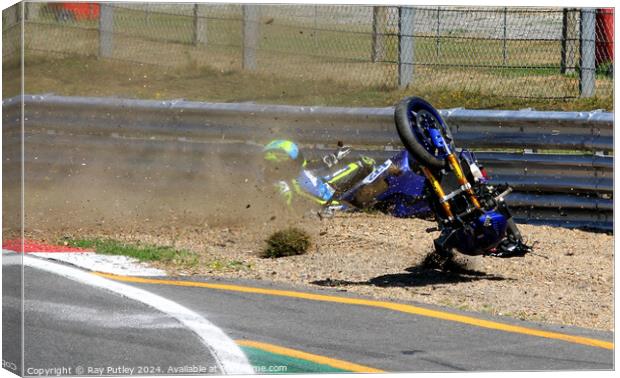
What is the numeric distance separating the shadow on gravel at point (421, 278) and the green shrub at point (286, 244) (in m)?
1.01

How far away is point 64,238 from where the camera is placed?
38.7 ft

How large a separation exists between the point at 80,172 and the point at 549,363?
6.79 m

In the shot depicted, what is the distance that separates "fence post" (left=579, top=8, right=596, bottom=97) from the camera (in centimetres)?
1407

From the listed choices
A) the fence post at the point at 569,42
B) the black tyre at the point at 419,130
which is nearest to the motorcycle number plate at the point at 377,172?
the fence post at the point at 569,42

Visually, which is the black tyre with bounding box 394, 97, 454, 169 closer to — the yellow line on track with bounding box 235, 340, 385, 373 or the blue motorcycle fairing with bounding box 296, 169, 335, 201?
the yellow line on track with bounding box 235, 340, 385, 373

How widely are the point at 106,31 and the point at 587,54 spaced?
16.8 ft

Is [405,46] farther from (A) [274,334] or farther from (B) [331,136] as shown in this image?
(A) [274,334]

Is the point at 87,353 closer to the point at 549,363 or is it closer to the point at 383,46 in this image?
the point at 549,363

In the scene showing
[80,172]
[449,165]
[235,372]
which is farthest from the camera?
[80,172]

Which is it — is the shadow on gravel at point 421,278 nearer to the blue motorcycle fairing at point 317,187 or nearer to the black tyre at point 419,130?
the black tyre at point 419,130

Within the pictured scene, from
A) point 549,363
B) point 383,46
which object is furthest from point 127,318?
point 383,46

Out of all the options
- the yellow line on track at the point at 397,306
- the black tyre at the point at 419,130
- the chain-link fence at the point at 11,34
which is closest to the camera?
the chain-link fence at the point at 11,34

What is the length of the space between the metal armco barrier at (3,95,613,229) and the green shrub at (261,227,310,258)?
2.08 meters

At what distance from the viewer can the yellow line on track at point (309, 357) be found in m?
8.14
